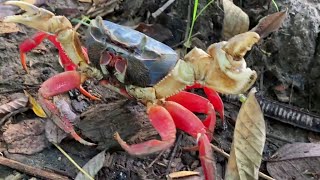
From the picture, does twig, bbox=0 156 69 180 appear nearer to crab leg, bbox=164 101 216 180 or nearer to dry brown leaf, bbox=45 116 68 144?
dry brown leaf, bbox=45 116 68 144

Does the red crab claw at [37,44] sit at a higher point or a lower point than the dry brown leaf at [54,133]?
higher

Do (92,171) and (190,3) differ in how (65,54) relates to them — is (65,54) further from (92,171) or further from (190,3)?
(190,3)

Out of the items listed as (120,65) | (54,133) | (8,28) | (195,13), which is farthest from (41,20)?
(195,13)

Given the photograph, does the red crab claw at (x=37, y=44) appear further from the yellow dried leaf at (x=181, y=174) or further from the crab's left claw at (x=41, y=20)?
the yellow dried leaf at (x=181, y=174)

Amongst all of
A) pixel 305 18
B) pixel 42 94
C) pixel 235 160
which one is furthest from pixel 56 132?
pixel 305 18

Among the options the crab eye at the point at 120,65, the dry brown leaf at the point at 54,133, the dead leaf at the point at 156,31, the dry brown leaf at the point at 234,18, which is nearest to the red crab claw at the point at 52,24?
the crab eye at the point at 120,65

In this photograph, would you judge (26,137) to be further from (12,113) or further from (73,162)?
(73,162)
